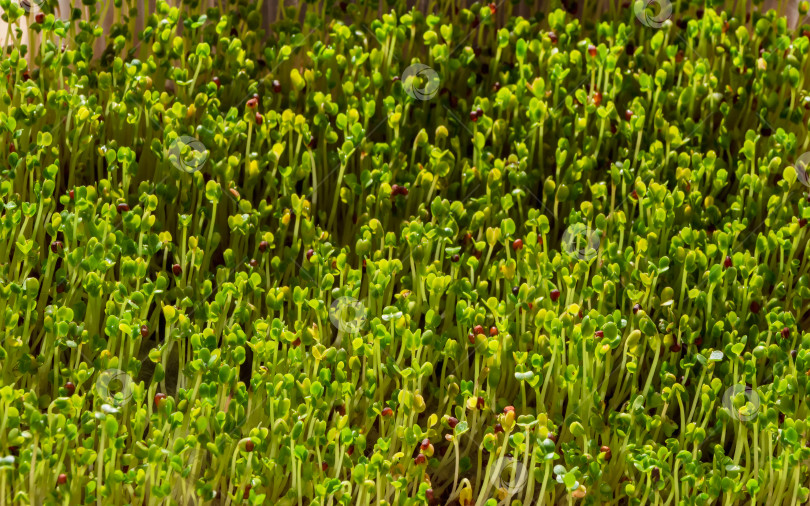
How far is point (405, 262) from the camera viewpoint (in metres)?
2.13

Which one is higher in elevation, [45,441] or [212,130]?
[212,130]

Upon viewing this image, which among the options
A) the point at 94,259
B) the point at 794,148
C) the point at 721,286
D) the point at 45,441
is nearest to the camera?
the point at 45,441

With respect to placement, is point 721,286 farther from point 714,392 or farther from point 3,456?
point 3,456

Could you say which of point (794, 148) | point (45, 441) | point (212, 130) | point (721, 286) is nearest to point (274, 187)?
point (212, 130)

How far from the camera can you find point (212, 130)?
2.23 metres

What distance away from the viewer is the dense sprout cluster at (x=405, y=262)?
1.65 meters

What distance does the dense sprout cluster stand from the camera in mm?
1646

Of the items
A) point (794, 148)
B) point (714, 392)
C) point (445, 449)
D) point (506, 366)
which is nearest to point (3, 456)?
point (445, 449)

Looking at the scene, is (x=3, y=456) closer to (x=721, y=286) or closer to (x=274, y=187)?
(x=274, y=187)

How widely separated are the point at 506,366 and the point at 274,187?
0.77 metres

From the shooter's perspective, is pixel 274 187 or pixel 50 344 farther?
pixel 274 187

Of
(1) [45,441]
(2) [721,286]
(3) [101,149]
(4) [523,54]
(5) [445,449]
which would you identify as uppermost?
(4) [523,54]

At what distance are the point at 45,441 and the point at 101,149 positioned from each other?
87 centimetres

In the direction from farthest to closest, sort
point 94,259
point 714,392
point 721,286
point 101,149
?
point 101,149 < point 721,286 < point 94,259 < point 714,392
